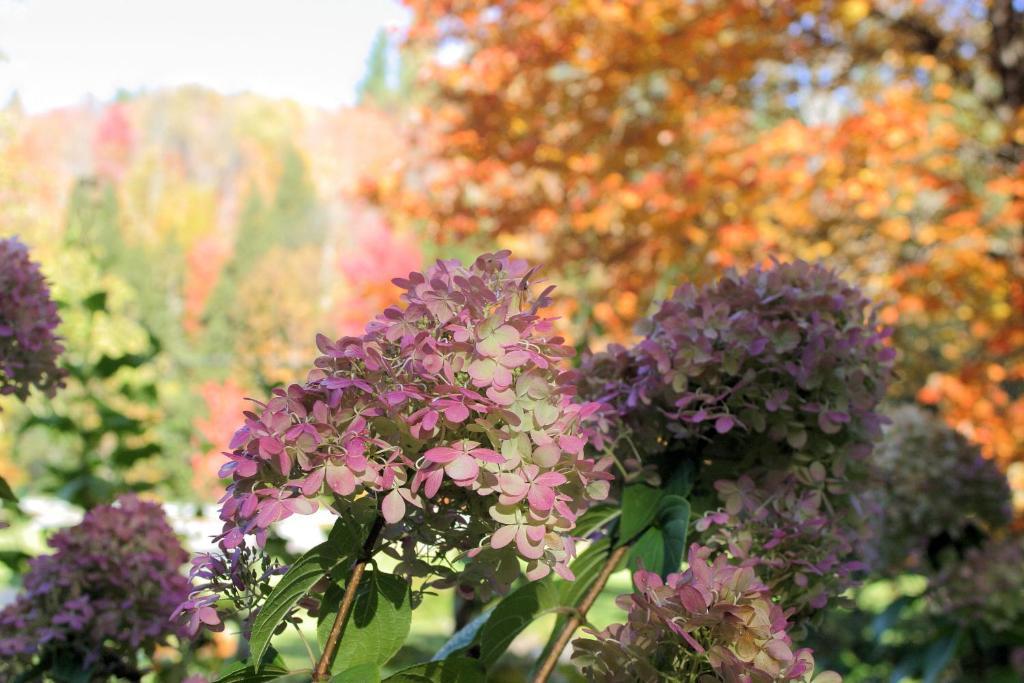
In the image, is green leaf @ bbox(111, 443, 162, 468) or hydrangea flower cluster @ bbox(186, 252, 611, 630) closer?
hydrangea flower cluster @ bbox(186, 252, 611, 630)

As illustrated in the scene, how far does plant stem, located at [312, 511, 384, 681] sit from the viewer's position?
661mm

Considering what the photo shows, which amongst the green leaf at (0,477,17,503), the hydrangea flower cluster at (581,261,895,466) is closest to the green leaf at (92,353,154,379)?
the green leaf at (0,477,17,503)

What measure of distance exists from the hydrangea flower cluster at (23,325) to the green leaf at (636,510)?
0.67 m

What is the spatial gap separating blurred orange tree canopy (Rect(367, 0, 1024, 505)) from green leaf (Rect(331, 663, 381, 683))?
13.3 ft

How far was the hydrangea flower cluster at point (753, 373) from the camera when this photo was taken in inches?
36.9

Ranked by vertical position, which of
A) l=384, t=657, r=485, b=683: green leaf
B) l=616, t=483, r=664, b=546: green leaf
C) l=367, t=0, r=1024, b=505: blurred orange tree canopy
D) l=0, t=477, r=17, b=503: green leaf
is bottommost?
l=384, t=657, r=485, b=683: green leaf

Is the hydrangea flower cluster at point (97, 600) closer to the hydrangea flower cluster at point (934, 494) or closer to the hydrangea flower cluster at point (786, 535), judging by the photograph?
the hydrangea flower cluster at point (786, 535)

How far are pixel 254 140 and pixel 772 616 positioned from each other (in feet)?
153

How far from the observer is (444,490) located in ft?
2.24

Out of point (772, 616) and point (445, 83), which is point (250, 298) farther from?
point (772, 616)

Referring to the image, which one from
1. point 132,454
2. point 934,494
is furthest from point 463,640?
point 132,454

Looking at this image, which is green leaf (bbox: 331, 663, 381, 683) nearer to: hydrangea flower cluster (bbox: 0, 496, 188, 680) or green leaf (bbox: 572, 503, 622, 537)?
green leaf (bbox: 572, 503, 622, 537)

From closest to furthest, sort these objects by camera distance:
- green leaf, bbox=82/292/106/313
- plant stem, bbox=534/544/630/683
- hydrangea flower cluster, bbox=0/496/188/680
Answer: plant stem, bbox=534/544/630/683 → hydrangea flower cluster, bbox=0/496/188/680 → green leaf, bbox=82/292/106/313

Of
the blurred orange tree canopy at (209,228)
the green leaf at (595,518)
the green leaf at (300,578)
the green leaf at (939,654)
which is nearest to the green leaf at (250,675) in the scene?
the green leaf at (300,578)
